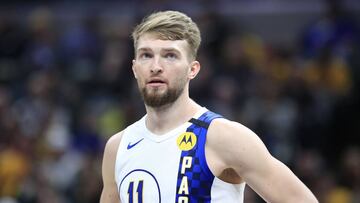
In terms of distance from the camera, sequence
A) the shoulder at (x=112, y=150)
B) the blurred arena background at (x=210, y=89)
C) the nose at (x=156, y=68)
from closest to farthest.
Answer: the nose at (x=156, y=68)
the shoulder at (x=112, y=150)
the blurred arena background at (x=210, y=89)

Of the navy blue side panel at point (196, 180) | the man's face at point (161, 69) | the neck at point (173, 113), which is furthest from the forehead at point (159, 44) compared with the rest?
the navy blue side panel at point (196, 180)

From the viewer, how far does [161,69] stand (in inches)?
202

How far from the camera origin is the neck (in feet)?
17.3

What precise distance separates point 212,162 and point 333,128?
260 inches

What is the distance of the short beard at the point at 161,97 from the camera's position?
5176 mm

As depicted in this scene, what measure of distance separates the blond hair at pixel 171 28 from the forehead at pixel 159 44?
17 mm

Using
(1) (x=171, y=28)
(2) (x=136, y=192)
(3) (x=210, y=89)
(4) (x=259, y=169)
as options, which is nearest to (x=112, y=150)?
(2) (x=136, y=192)

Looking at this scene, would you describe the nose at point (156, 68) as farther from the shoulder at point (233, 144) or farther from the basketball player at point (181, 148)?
the shoulder at point (233, 144)

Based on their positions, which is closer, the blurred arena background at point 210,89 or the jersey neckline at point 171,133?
the jersey neckline at point 171,133

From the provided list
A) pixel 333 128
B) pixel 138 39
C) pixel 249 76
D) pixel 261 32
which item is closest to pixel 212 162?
pixel 138 39

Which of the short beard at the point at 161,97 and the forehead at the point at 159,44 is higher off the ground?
the forehead at the point at 159,44

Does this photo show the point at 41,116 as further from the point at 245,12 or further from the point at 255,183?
the point at 255,183

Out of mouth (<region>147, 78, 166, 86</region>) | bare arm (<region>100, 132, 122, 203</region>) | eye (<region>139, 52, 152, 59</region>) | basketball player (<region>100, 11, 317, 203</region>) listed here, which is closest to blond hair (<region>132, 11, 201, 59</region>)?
basketball player (<region>100, 11, 317, 203</region>)

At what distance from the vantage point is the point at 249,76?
41.1 ft
